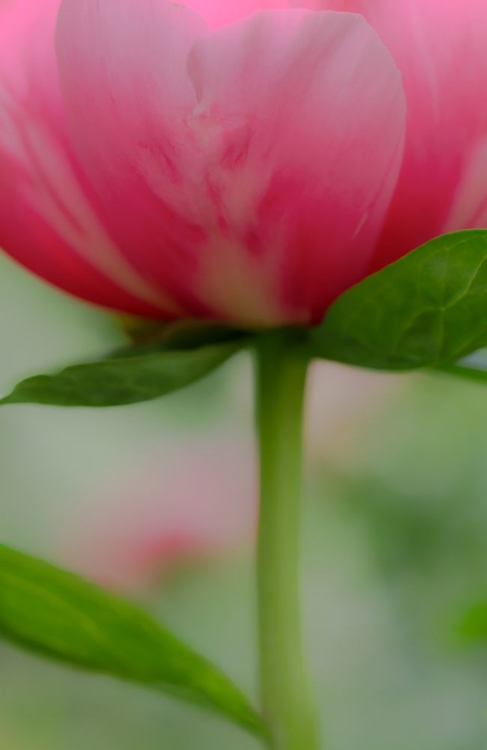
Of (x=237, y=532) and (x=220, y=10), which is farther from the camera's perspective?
(x=237, y=532)

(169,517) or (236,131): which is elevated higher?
(236,131)

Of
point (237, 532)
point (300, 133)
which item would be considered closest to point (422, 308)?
point (300, 133)

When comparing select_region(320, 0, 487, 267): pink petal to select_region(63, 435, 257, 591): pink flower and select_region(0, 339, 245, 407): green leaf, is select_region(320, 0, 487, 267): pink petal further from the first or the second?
select_region(63, 435, 257, 591): pink flower

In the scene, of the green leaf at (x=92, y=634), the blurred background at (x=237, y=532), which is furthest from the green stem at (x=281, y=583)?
the blurred background at (x=237, y=532)

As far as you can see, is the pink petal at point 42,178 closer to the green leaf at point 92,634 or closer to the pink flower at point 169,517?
the green leaf at point 92,634

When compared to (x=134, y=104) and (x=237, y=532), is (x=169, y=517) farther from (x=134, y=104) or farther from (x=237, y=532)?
(x=134, y=104)

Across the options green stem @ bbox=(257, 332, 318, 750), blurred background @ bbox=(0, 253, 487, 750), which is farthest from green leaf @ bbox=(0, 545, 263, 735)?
blurred background @ bbox=(0, 253, 487, 750)

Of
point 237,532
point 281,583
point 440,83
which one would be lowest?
point 237,532
